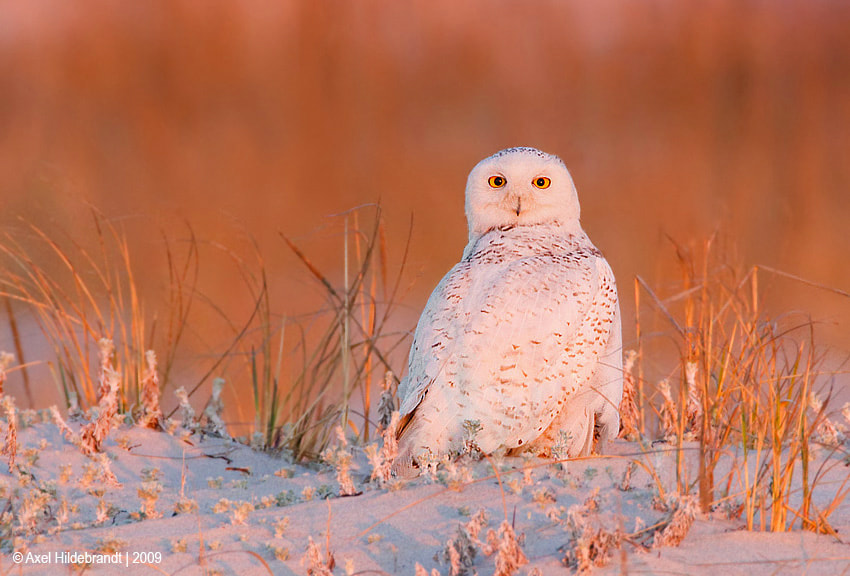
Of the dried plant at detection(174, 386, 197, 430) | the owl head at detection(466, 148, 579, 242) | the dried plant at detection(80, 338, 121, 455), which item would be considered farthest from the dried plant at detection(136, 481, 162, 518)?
the owl head at detection(466, 148, 579, 242)

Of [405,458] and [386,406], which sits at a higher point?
[386,406]

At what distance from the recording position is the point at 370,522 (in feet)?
9.37

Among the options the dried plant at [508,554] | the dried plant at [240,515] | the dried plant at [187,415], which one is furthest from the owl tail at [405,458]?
the dried plant at [187,415]

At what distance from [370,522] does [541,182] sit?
1.76 meters

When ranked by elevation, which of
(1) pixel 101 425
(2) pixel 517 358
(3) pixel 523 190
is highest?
(3) pixel 523 190

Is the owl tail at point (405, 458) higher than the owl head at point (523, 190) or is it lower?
lower

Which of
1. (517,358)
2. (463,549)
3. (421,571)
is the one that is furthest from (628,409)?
(421,571)

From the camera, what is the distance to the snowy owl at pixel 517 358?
11.4 feet

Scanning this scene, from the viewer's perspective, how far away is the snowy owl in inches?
137

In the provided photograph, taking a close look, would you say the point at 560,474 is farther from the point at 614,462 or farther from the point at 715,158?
the point at 715,158

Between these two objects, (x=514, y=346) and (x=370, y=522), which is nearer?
(x=370, y=522)

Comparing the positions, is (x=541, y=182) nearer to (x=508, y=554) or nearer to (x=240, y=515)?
(x=240, y=515)

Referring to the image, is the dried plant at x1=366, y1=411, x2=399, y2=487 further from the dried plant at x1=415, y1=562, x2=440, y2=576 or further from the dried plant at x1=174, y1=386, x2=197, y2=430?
the dried plant at x1=174, y1=386, x2=197, y2=430

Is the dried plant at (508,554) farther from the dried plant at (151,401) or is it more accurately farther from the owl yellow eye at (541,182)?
the dried plant at (151,401)
